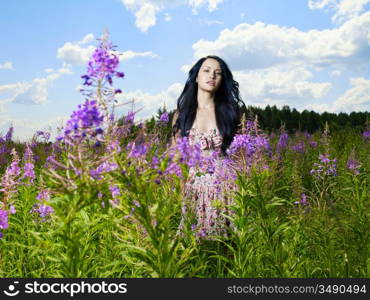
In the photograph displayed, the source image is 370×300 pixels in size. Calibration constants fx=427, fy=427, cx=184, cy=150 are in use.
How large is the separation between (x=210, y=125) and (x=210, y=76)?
2.01 feet

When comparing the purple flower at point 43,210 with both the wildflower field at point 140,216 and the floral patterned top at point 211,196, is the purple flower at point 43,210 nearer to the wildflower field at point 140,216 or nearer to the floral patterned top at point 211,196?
the wildflower field at point 140,216

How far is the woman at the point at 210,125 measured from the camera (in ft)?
14.6

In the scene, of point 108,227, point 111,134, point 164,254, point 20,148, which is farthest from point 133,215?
point 20,148

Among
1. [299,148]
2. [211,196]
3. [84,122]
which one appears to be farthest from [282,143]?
[84,122]

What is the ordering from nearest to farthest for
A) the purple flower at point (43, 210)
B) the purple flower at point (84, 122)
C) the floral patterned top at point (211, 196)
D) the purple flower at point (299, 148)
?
the purple flower at point (84, 122), the purple flower at point (43, 210), the floral patterned top at point (211, 196), the purple flower at point (299, 148)

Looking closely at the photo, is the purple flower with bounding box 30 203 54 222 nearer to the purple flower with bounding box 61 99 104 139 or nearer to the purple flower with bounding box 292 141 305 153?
the purple flower with bounding box 61 99 104 139

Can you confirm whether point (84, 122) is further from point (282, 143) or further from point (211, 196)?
point (282, 143)

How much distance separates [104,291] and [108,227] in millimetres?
1374

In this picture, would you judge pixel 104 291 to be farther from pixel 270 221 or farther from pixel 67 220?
pixel 270 221

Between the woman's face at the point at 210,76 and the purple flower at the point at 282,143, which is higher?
the woman's face at the point at 210,76

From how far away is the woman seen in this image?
4441 millimetres

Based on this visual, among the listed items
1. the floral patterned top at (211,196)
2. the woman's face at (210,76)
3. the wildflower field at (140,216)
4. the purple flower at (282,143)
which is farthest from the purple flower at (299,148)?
the floral patterned top at (211,196)

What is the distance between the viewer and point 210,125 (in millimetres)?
5066

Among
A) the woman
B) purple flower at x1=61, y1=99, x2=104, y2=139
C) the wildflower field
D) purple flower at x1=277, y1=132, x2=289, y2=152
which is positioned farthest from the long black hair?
purple flower at x1=277, y1=132, x2=289, y2=152
